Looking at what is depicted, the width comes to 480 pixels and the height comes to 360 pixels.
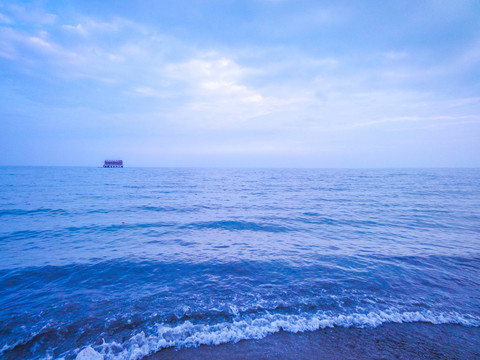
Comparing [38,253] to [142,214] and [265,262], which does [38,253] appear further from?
[265,262]

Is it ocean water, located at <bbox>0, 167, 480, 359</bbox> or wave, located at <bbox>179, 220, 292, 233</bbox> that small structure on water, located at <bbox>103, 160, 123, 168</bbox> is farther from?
wave, located at <bbox>179, 220, 292, 233</bbox>

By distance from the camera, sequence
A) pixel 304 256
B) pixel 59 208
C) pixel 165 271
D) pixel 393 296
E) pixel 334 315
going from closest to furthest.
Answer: pixel 334 315
pixel 393 296
pixel 165 271
pixel 304 256
pixel 59 208

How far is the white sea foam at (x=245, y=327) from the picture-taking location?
5402 millimetres

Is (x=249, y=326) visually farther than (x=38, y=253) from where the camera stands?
No

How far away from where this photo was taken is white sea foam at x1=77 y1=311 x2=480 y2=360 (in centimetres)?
540

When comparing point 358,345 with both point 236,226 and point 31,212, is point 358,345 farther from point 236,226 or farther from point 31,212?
point 31,212

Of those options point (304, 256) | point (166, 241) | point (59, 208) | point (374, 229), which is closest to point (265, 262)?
point (304, 256)

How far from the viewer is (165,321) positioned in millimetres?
6270

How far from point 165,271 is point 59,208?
67.1ft

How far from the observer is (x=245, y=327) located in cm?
605

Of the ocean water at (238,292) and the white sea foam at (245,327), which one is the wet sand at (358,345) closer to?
the ocean water at (238,292)

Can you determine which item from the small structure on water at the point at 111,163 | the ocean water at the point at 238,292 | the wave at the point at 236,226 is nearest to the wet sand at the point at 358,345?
the ocean water at the point at 238,292

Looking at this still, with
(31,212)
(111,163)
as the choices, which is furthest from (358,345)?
(111,163)

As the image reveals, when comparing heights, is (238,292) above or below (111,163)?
below
